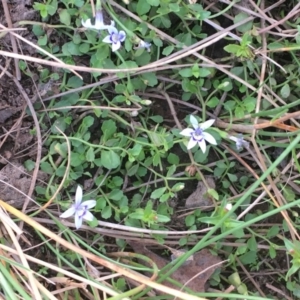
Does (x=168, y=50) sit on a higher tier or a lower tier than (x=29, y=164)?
higher

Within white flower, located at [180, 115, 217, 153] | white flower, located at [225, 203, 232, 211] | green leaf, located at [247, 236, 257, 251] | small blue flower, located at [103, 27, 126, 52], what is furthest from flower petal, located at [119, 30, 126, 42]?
green leaf, located at [247, 236, 257, 251]

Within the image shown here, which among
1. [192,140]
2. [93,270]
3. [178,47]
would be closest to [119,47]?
[178,47]

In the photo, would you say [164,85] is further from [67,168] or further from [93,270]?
[93,270]

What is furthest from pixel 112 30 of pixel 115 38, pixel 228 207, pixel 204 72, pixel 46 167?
pixel 228 207

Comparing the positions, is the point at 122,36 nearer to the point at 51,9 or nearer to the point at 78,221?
the point at 51,9

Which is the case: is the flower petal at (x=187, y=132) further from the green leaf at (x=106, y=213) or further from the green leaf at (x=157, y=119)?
the green leaf at (x=106, y=213)

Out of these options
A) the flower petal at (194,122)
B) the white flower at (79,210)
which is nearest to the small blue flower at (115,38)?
the flower petal at (194,122)
